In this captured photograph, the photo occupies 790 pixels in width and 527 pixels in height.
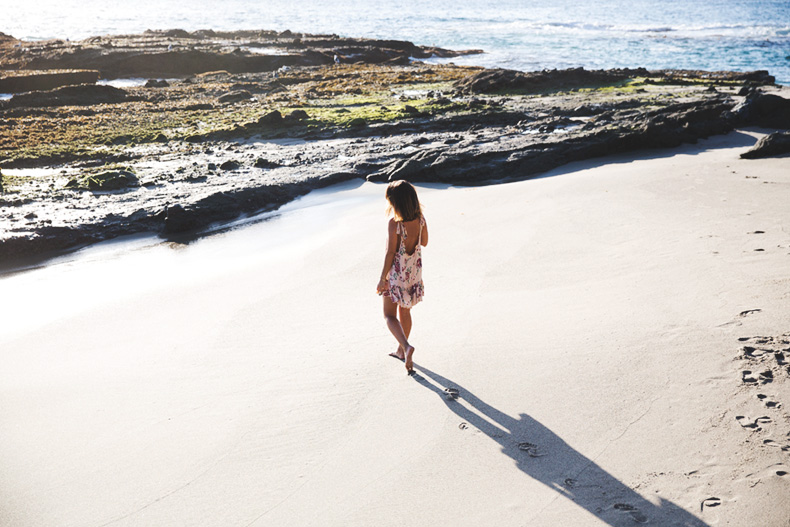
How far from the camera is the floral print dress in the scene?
4.98 meters

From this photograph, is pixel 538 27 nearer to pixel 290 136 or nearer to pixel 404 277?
pixel 290 136

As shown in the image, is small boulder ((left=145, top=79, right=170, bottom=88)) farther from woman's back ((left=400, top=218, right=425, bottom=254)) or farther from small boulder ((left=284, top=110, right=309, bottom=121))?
woman's back ((left=400, top=218, right=425, bottom=254))

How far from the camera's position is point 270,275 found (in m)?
7.73

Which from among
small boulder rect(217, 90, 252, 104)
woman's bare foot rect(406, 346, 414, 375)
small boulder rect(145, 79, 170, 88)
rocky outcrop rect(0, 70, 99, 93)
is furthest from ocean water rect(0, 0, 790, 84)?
woman's bare foot rect(406, 346, 414, 375)

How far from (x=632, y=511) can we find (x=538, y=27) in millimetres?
68299

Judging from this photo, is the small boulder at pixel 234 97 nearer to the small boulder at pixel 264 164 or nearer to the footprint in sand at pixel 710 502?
the small boulder at pixel 264 164

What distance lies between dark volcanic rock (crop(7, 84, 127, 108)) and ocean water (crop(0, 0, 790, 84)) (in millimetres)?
23176

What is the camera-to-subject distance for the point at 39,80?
1026 inches

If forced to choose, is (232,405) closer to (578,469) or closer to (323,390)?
(323,390)

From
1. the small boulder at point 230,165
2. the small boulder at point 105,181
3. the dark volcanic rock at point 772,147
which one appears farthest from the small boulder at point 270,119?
the dark volcanic rock at point 772,147

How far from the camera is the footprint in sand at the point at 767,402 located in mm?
3988

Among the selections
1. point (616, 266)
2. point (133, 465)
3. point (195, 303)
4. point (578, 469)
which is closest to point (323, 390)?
point (133, 465)

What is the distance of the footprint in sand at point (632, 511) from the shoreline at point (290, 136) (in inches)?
329

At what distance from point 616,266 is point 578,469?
3.82m
